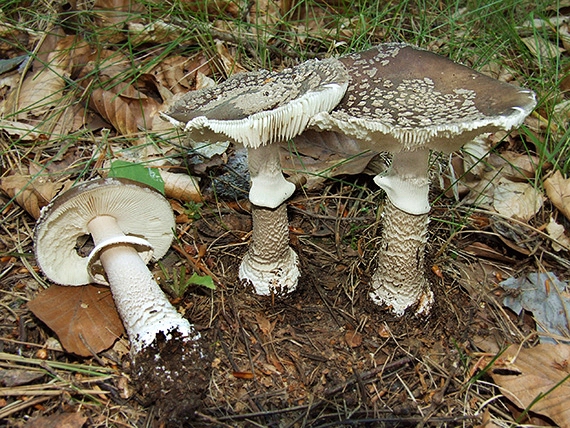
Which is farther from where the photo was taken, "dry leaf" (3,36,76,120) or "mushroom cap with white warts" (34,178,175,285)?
"dry leaf" (3,36,76,120)

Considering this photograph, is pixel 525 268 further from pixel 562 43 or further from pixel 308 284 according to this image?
pixel 562 43

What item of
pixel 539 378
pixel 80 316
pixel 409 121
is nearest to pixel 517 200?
pixel 539 378

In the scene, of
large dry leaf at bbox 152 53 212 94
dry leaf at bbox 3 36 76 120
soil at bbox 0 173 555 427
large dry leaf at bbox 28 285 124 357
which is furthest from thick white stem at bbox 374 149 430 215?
dry leaf at bbox 3 36 76 120

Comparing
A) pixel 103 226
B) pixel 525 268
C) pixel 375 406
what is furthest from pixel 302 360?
pixel 525 268

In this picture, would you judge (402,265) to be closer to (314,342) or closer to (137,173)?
(314,342)

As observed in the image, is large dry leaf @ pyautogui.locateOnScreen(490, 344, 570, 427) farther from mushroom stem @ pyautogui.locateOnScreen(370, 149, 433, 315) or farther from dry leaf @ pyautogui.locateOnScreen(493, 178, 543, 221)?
dry leaf @ pyautogui.locateOnScreen(493, 178, 543, 221)
